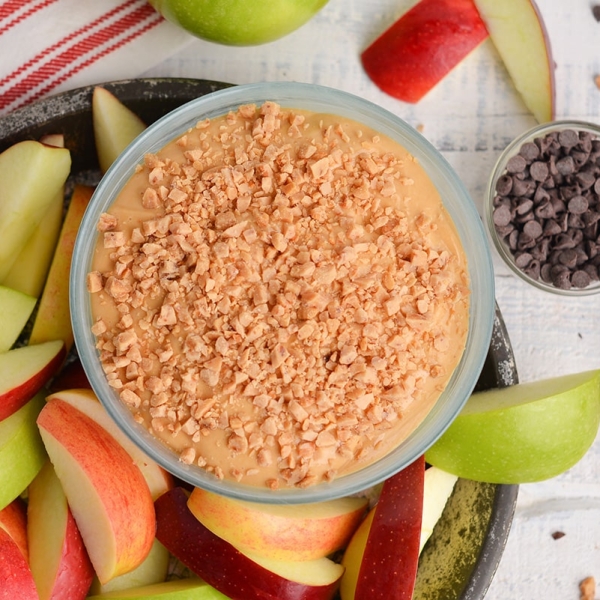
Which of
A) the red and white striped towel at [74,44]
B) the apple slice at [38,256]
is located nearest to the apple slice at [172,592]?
the apple slice at [38,256]

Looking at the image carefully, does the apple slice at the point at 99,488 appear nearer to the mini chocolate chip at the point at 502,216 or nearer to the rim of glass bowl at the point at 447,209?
the rim of glass bowl at the point at 447,209

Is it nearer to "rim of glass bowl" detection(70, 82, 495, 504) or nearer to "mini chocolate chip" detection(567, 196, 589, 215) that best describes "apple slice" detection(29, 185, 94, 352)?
"rim of glass bowl" detection(70, 82, 495, 504)

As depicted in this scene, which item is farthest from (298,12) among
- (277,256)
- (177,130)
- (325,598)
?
(325,598)

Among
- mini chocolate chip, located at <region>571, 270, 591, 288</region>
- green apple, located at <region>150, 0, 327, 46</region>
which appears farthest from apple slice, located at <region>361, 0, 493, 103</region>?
mini chocolate chip, located at <region>571, 270, 591, 288</region>

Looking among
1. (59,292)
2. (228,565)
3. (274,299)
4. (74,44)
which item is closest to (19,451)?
(59,292)

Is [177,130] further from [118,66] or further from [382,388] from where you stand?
[382,388]

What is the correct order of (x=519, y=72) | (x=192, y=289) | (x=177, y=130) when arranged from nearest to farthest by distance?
(x=192, y=289)
(x=177, y=130)
(x=519, y=72)

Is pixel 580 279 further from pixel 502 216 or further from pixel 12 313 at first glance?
pixel 12 313
